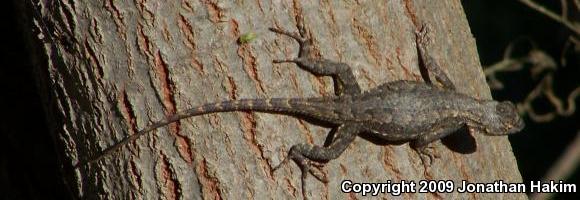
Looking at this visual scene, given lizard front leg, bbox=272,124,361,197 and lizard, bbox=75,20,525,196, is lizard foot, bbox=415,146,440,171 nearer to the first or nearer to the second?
lizard, bbox=75,20,525,196

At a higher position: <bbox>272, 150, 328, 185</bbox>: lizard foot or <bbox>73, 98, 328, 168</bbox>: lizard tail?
<bbox>73, 98, 328, 168</bbox>: lizard tail

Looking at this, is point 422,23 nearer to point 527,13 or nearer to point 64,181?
point 64,181

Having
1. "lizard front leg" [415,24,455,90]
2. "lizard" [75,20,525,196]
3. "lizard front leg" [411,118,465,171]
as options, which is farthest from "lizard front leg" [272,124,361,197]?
"lizard front leg" [415,24,455,90]

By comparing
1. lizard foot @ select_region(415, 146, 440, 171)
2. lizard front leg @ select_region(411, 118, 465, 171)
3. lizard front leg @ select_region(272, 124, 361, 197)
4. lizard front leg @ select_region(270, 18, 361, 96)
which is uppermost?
lizard front leg @ select_region(270, 18, 361, 96)

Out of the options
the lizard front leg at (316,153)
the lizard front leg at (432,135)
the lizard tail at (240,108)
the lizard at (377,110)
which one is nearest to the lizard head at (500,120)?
the lizard at (377,110)

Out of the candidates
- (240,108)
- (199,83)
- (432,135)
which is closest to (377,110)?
(432,135)

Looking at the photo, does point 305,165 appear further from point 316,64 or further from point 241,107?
point 316,64

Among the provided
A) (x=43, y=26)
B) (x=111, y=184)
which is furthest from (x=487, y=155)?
(x=43, y=26)
